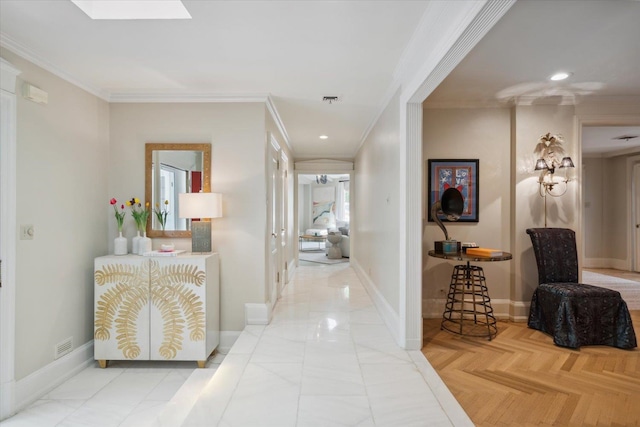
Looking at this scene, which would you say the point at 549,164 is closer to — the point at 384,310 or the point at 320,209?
the point at 384,310

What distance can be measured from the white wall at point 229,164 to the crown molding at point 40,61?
307 millimetres

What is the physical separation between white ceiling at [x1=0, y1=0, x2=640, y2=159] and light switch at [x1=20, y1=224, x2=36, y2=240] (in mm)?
1309

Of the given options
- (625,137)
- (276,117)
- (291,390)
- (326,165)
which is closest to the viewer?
(291,390)

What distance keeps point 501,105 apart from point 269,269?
327cm

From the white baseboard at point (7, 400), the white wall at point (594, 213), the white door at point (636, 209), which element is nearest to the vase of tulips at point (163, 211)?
the white baseboard at point (7, 400)

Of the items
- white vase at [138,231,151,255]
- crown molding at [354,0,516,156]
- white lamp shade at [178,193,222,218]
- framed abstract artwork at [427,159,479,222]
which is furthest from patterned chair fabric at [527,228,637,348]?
white vase at [138,231,151,255]

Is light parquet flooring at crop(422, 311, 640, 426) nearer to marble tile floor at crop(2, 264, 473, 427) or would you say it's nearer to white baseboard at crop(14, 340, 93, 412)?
marble tile floor at crop(2, 264, 473, 427)

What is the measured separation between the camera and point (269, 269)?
12.6 ft

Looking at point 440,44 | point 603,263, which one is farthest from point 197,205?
point 603,263

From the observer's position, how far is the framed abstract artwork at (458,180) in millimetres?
3850

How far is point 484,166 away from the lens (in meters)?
3.88

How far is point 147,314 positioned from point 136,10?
7.96ft

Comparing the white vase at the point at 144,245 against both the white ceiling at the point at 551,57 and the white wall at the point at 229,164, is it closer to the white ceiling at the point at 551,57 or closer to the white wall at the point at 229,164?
the white wall at the point at 229,164

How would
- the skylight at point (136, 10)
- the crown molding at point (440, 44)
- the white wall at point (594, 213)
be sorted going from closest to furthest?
the crown molding at point (440, 44)
the skylight at point (136, 10)
the white wall at point (594, 213)
